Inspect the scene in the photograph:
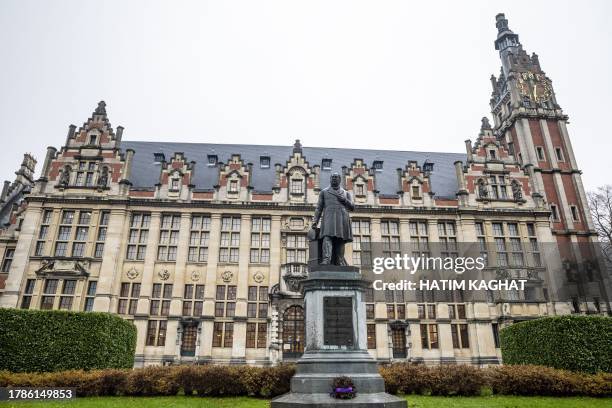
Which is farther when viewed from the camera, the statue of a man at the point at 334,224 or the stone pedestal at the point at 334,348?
the statue of a man at the point at 334,224

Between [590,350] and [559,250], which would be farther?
[559,250]

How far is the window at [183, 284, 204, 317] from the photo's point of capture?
93.8ft

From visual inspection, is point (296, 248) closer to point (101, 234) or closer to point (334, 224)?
point (101, 234)

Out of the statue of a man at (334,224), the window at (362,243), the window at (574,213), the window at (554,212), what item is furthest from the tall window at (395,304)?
the statue of a man at (334,224)

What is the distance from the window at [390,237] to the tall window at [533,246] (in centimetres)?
1071

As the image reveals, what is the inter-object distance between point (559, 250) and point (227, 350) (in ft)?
91.5

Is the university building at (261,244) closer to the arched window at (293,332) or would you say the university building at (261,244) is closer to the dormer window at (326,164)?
the arched window at (293,332)

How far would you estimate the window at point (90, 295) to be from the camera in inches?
1099

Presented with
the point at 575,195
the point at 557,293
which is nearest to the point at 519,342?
the point at 557,293

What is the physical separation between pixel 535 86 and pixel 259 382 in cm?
4060

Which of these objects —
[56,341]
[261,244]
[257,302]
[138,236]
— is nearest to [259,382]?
[56,341]

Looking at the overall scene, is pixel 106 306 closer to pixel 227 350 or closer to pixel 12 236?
pixel 227 350

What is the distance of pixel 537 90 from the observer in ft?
132

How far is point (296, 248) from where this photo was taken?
30516mm
